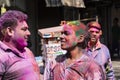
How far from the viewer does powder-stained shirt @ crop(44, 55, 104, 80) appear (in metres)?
4.36

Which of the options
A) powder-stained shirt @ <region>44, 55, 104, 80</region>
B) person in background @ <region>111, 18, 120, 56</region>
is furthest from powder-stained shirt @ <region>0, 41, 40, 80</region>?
person in background @ <region>111, 18, 120, 56</region>

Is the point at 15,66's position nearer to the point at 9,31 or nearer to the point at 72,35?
the point at 9,31

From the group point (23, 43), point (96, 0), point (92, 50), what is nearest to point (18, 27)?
point (23, 43)

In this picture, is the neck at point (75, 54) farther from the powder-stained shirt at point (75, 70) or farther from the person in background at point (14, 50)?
the person in background at point (14, 50)

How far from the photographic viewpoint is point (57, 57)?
4.56 meters

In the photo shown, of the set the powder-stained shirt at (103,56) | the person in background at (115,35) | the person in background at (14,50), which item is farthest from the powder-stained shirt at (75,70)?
the person in background at (115,35)

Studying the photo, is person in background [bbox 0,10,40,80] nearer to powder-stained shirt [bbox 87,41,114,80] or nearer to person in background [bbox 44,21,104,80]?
person in background [bbox 44,21,104,80]

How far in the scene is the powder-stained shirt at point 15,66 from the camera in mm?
3578

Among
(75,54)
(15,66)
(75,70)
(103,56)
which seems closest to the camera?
(15,66)

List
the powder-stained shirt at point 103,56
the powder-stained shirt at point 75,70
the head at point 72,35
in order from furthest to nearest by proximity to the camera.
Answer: the powder-stained shirt at point 103,56 < the head at point 72,35 < the powder-stained shirt at point 75,70

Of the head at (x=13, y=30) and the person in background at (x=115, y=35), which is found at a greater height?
the head at (x=13, y=30)

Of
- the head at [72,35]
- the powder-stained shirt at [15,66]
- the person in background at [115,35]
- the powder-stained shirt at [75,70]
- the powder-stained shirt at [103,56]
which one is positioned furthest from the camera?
the person in background at [115,35]

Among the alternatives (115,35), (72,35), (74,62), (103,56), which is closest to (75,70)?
(74,62)

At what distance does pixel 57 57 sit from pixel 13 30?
38.7 inches
